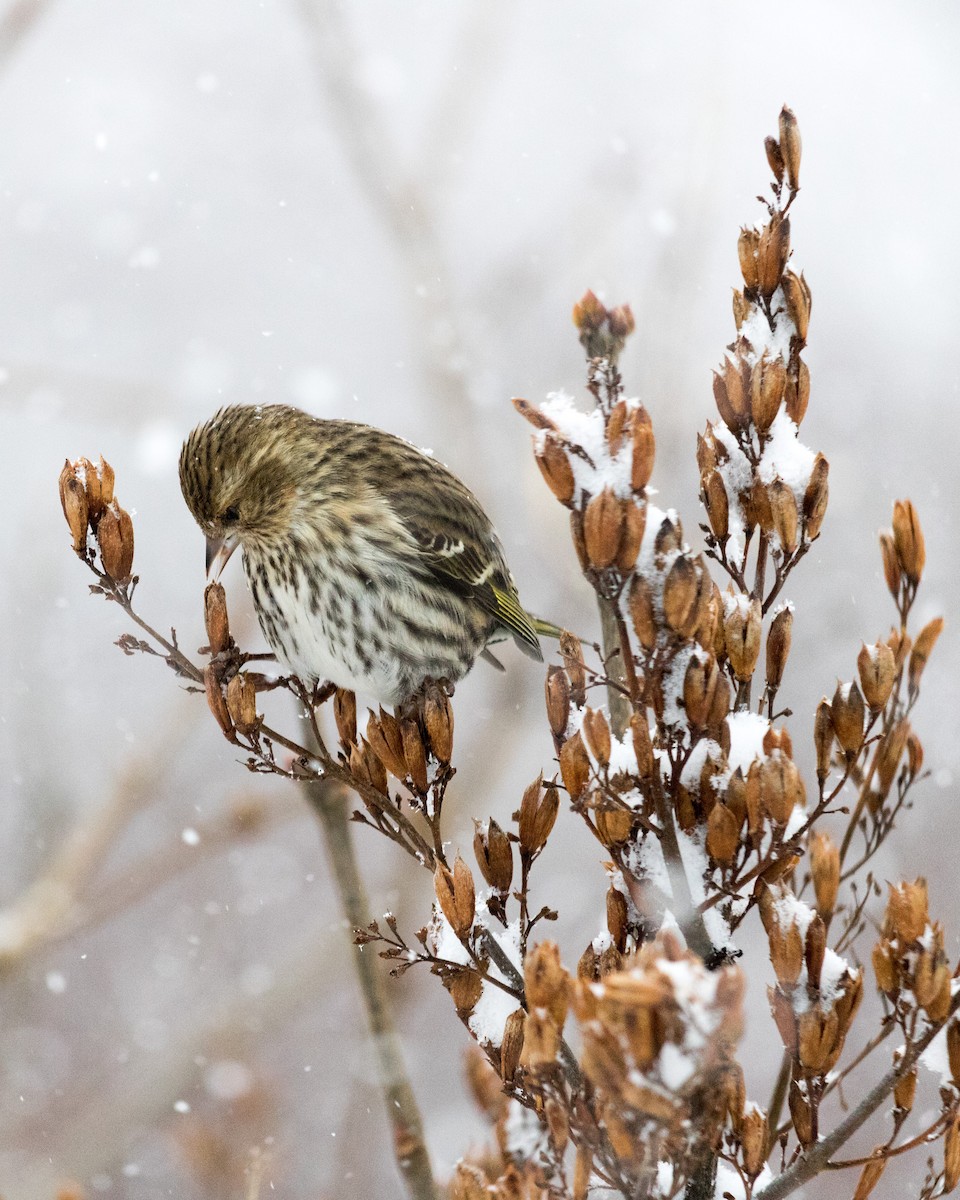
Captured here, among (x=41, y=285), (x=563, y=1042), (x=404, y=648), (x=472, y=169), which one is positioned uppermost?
(x=472, y=169)

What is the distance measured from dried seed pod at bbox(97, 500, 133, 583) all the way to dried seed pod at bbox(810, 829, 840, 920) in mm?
1011

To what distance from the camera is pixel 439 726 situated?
1.67 metres

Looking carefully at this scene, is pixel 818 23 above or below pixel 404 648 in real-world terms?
above

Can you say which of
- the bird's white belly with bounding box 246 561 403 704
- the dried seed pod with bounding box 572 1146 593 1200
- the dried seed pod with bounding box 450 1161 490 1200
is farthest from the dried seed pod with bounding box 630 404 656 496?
the bird's white belly with bounding box 246 561 403 704

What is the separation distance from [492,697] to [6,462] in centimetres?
338

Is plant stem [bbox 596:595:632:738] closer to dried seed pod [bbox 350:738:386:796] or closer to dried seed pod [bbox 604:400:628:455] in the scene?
dried seed pod [bbox 350:738:386:796]

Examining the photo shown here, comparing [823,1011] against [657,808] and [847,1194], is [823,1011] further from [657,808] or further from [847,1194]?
[847,1194]

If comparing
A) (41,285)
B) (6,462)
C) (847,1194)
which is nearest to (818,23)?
(41,285)

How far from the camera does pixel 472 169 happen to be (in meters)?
9.10

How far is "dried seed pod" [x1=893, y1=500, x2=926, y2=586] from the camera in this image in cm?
131

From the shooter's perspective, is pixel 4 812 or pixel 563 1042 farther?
pixel 4 812

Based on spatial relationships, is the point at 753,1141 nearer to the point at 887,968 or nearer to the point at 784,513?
the point at 887,968

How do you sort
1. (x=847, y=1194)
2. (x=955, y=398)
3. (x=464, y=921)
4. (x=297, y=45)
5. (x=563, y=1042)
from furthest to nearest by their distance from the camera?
(x=297, y=45)
(x=955, y=398)
(x=847, y=1194)
(x=464, y=921)
(x=563, y=1042)

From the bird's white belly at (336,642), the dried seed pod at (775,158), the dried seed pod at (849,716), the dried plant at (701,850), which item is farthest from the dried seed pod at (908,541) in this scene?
the bird's white belly at (336,642)
